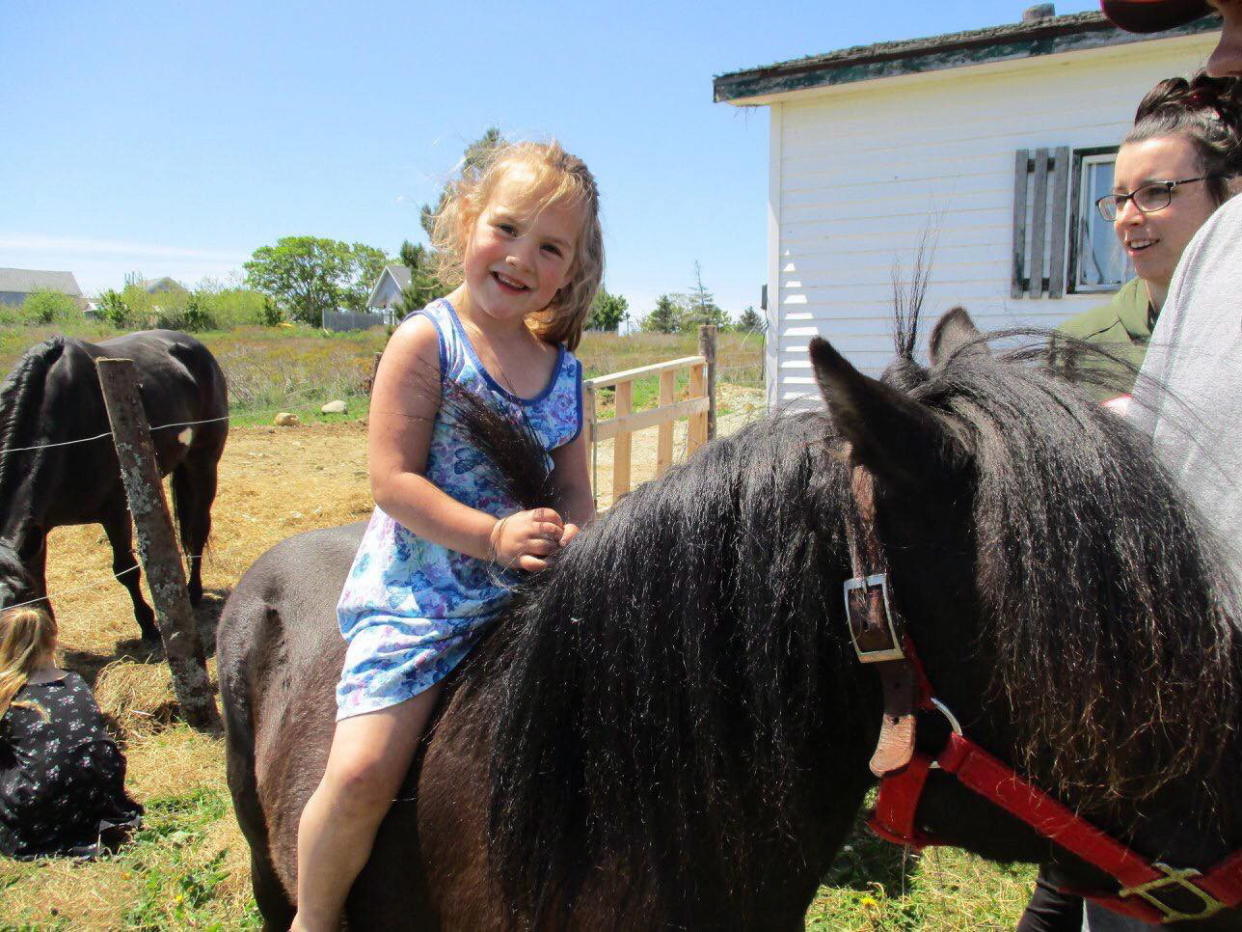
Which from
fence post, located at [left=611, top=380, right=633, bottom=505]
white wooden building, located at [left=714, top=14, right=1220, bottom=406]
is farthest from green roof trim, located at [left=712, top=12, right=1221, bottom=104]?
fence post, located at [left=611, top=380, right=633, bottom=505]

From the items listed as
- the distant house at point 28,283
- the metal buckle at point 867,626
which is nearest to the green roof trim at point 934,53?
the metal buckle at point 867,626

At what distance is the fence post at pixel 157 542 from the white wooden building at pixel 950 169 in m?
5.61

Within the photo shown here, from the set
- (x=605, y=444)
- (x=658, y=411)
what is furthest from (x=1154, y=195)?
(x=605, y=444)

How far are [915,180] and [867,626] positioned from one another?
26.7 feet

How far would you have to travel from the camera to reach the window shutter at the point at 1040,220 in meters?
7.32

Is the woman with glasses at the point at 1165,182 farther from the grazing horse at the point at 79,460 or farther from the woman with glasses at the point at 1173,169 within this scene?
the grazing horse at the point at 79,460

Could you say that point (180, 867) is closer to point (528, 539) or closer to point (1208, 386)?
point (528, 539)

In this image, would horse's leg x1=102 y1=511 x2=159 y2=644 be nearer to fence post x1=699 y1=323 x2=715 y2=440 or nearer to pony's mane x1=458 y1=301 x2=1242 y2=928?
fence post x1=699 y1=323 x2=715 y2=440

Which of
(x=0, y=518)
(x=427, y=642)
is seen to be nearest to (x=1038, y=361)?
(x=427, y=642)

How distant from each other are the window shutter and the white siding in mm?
133

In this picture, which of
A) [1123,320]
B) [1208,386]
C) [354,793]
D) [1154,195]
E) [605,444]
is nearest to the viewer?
[1208,386]

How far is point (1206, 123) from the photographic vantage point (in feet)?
6.14

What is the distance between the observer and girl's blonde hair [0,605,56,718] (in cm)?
381

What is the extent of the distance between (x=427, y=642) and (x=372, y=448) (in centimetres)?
40
